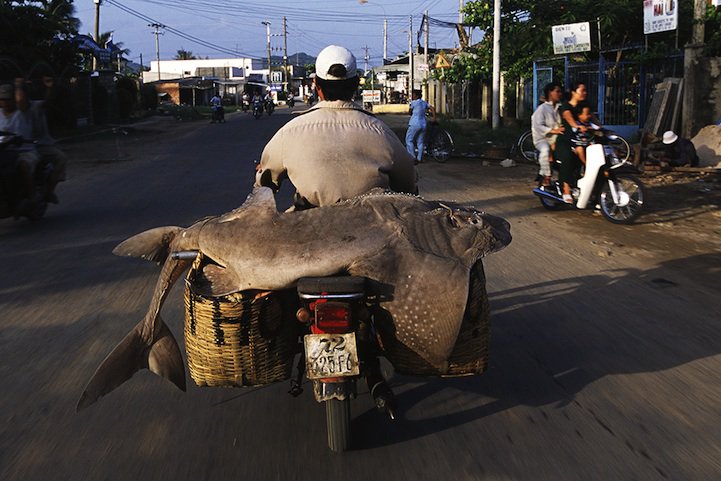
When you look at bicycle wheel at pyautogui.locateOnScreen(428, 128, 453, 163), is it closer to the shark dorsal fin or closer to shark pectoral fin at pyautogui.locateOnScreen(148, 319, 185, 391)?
the shark dorsal fin

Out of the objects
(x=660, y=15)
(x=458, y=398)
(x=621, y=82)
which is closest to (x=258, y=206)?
(x=458, y=398)

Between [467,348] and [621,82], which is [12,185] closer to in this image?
[467,348]

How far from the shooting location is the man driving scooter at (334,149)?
3879mm

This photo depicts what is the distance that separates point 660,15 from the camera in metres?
17.7

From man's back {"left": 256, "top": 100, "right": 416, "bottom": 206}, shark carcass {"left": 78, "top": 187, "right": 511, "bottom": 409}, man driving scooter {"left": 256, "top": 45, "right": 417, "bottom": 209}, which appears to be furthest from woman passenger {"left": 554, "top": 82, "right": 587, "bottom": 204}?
shark carcass {"left": 78, "top": 187, "right": 511, "bottom": 409}

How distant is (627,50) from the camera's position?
21.6 m

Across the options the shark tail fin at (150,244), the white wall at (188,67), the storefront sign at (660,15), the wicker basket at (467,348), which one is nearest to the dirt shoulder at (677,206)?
the storefront sign at (660,15)

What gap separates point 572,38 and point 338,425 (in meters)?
19.6

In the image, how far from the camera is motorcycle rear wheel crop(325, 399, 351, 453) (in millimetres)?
3352

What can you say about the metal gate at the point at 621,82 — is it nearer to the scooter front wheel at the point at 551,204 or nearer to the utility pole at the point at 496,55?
the utility pole at the point at 496,55

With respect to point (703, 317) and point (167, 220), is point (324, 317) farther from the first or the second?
point (167, 220)

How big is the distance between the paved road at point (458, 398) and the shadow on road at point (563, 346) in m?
0.01

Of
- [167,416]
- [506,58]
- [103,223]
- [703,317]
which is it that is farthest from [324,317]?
[506,58]

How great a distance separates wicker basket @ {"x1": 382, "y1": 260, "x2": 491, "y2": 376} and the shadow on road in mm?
407
